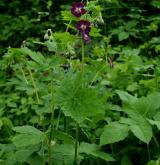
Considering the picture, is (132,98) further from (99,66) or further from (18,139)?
(18,139)

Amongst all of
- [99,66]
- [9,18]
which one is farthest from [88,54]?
[9,18]

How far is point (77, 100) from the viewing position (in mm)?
1587

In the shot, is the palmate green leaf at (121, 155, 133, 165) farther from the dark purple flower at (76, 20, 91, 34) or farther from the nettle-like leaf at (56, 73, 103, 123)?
the dark purple flower at (76, 20, 91, 34)

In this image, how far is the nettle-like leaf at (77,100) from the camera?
1554 millimetres

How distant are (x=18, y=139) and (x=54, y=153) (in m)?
0.18

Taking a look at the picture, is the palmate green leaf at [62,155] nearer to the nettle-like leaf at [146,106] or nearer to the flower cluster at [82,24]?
the nettle-like leaf at [146,106]

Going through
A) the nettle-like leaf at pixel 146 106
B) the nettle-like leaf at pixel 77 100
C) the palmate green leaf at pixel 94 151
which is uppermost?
the nettle-like leaf at pixel 77 100

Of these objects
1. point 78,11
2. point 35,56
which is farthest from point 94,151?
point 78,11

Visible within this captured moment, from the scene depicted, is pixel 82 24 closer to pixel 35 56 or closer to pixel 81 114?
pixel 35 56

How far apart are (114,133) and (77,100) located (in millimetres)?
249

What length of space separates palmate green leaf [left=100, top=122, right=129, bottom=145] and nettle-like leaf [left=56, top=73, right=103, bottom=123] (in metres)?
0.20

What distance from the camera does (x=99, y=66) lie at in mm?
2197

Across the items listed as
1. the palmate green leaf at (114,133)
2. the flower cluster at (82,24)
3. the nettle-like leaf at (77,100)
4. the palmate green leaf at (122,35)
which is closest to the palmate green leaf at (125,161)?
the palmate green leaf at (114,133)

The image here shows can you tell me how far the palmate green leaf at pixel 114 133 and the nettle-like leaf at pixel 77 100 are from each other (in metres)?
0.20
